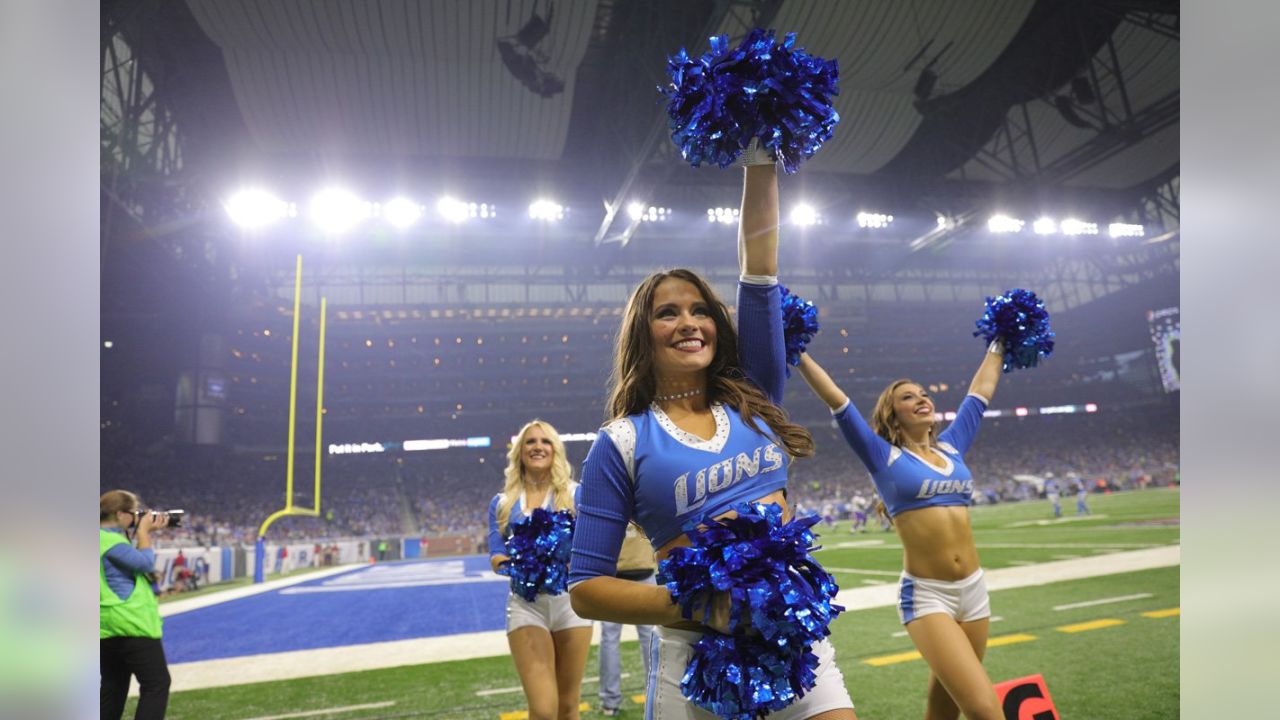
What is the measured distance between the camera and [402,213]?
12414 millimetres

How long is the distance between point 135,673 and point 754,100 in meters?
3.51

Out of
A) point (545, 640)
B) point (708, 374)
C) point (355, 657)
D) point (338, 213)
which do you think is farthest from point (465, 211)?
point (708, 374)

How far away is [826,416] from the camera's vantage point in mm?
16969

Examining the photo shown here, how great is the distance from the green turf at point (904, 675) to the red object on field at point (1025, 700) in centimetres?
131

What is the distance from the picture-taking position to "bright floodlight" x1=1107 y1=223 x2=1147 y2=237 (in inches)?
504

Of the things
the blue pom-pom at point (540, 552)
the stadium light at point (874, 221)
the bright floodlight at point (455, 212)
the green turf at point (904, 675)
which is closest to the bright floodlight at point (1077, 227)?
the stadium light at point (874, 221)

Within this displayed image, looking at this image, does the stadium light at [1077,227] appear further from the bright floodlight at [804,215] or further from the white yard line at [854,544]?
the white yard line at [854,544]

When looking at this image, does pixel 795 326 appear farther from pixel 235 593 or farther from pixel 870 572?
pixel 235 593

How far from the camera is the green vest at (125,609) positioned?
10.3ft

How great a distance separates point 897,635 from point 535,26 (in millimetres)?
5902

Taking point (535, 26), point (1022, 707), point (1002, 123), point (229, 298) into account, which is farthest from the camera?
point (229, 298)

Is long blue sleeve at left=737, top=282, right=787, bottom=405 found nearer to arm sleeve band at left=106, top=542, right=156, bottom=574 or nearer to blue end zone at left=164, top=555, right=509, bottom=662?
arm sleeve band at left=106, top=542, right=156, bottom=574
